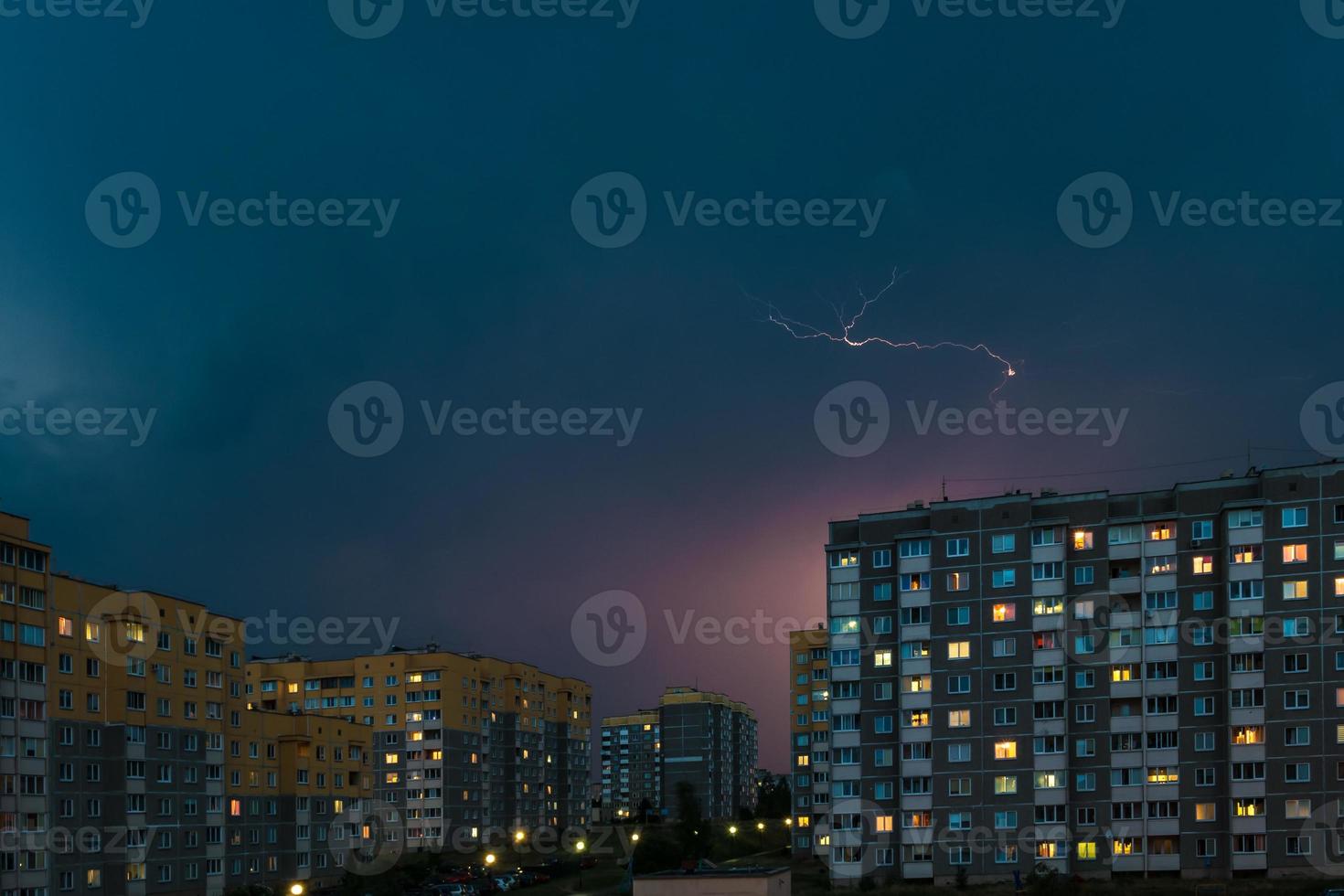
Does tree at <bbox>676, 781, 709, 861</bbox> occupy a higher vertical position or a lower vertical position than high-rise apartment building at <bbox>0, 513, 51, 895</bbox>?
lower

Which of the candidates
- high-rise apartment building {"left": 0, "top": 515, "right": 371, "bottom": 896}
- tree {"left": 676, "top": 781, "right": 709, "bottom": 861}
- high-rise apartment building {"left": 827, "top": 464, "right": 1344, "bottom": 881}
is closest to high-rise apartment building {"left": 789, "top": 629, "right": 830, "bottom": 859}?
tree {"left": 676, "top": 781, "right": 709, "bottom": 861}

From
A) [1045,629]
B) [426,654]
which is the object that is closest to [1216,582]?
[1045,629]

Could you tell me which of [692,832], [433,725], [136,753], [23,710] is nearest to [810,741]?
[692,832]

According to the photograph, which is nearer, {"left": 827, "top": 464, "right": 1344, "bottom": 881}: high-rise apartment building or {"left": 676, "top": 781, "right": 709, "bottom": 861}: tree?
{"left": 827, "top": 464, "right": 1344, "bottom": 881}: high-rise apartment building

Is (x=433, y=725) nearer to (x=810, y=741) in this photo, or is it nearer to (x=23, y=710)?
(x=810, y=741)

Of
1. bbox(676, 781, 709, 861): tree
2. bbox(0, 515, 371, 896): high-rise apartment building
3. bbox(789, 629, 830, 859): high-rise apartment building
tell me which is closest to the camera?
bbox(0, 515, 371, 896): high-rise apartment building

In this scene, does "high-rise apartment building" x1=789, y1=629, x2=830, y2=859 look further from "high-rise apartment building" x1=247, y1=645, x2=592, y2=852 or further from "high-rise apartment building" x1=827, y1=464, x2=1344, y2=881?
A: "high-rise apartment building" x1=247, y1=645, x2=592, y2=852

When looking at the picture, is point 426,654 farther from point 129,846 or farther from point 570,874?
point 129,846

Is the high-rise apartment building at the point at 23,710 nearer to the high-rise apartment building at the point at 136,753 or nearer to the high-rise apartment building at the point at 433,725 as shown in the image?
the high-rise apartment building at the point at 136,753
